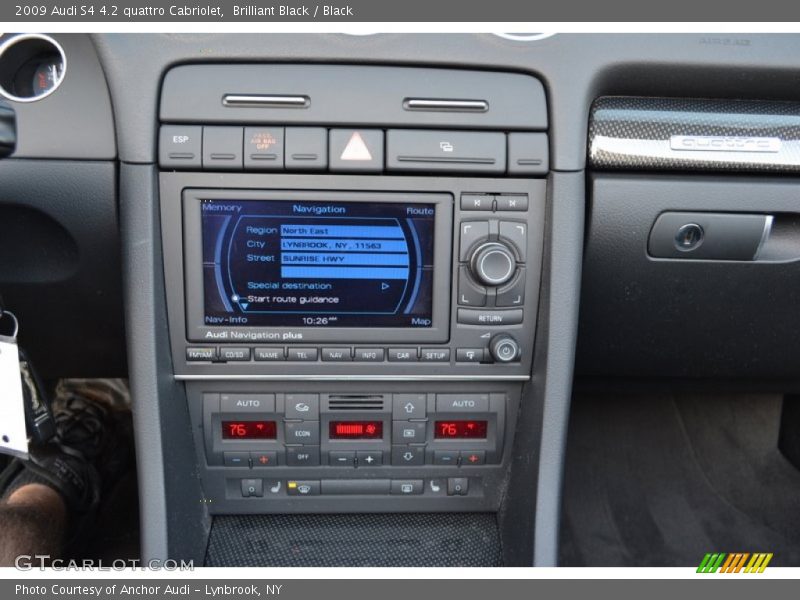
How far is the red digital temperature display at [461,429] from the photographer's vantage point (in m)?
1.45

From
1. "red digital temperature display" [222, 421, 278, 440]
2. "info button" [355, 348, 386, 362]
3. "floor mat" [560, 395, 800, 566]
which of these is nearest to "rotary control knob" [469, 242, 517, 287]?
"info button" [355, 348, 386, 362]

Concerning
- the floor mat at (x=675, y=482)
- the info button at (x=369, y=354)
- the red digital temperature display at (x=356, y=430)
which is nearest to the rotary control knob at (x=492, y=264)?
the info button at (x=369, y=354)

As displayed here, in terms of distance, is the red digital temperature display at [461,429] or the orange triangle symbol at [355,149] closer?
the orange triangle symbol at [355,149]

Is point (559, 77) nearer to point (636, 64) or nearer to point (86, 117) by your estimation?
point (636, 64)

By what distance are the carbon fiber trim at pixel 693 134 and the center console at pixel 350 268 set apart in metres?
0.15

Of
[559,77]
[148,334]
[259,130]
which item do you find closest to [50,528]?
[148,334]

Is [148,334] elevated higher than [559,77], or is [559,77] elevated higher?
[559,77]

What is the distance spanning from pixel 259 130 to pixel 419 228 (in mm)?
311

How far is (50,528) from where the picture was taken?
5.96 ft

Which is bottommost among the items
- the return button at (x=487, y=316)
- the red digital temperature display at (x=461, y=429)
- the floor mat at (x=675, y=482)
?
the floor mat at (x=675, y=482)

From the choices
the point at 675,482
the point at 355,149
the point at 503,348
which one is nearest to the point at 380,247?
the point at 355,149

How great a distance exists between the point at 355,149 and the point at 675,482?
149 centimetres

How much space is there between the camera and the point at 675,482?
2.19 m

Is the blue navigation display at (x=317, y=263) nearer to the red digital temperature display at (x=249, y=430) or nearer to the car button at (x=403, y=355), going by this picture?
the car button at (x=403, y=355)
